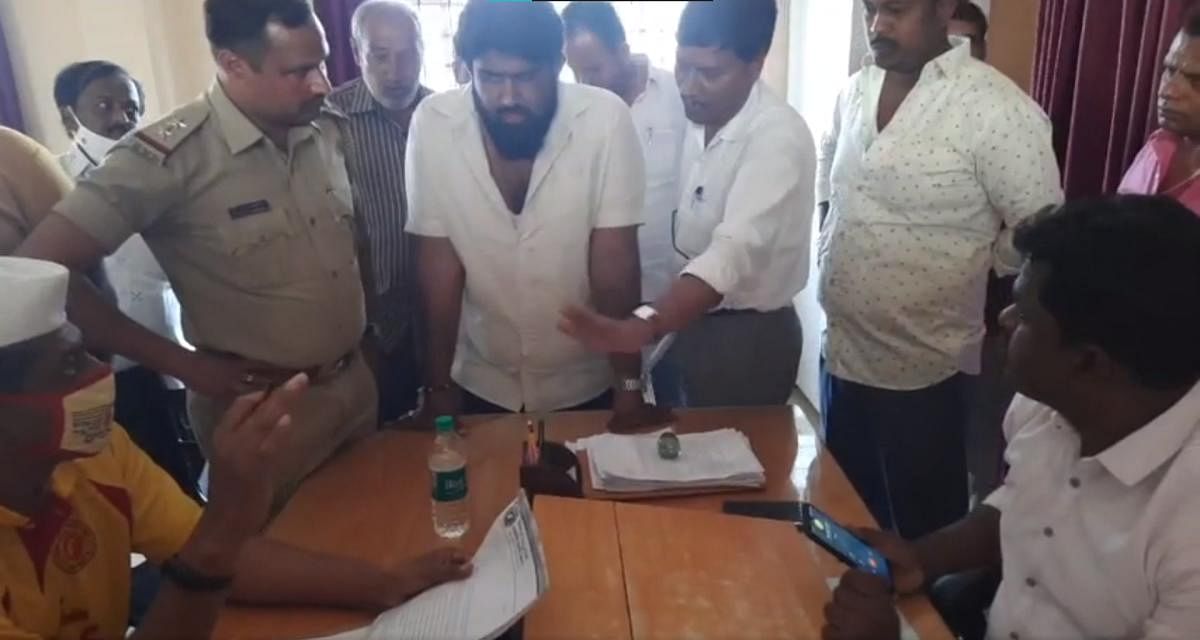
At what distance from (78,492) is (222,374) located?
1.93ft

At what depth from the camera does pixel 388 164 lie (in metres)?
2.58

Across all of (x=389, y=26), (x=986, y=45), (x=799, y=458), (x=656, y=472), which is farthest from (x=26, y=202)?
(x=986, y=45)

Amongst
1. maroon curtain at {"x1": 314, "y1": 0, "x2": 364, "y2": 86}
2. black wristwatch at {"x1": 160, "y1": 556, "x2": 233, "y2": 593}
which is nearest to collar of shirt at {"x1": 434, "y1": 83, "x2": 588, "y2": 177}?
black wristwatch at {"x1": 160, "y1": 556, "x2": 233, "y2": 593}

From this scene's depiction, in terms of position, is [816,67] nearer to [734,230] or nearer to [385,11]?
[385,11]

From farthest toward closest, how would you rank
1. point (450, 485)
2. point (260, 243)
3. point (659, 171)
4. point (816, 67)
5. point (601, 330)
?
1. point (816, 67)
2. point (659, 171)
3. point (260, 243)
4. point (601, 330)
5. point (450, 485)

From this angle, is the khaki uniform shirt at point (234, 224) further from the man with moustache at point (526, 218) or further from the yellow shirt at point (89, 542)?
the yellow shirt at point (89, 542)

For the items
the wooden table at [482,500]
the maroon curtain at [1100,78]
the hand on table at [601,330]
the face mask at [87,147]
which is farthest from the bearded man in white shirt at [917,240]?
the face mask at [87,147]

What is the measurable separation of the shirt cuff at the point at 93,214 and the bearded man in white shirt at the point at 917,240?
150 cm

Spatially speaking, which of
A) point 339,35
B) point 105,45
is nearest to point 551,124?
point 339,35

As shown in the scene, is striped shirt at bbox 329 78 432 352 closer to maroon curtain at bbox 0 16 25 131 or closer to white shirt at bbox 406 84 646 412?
white shirt at bbox 406 84 646 412

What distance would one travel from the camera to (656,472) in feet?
5.27

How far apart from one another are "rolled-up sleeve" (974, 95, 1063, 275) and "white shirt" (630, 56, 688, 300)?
78 centimetres

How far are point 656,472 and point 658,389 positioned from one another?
2.24 ft

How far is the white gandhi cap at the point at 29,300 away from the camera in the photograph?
1052 millimetres
